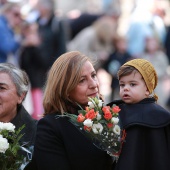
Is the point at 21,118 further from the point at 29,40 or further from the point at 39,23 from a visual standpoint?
the point at 39,23

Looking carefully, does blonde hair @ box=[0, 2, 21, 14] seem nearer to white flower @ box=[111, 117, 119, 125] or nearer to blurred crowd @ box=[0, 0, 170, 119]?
blurred crowd @ box=[0, 0, 170, 119]

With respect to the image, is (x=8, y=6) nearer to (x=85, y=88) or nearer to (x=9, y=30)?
(x=9, y=30)

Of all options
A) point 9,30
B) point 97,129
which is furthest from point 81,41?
point 97,129

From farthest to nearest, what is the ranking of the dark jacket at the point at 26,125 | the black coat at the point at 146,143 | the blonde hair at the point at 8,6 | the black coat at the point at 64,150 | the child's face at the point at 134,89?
the blonde hair at the point at 8,6, the dark jacket at the point at 26,125, the black coat at the point at 64,150, the child's face at the point at 134,89, the black coat at the point at 146,143

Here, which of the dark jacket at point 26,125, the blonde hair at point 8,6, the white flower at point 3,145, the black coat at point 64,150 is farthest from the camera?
the blonde hair at point 8,6

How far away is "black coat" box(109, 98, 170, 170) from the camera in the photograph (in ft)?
17.3

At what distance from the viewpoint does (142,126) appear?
5297mm

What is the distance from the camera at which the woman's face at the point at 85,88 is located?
5723mm

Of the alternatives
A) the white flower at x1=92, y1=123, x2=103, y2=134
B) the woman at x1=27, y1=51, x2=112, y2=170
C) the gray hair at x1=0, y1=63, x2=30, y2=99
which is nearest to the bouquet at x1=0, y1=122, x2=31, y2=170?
the woman at x1=27, y1=51, x2=112, y2=170

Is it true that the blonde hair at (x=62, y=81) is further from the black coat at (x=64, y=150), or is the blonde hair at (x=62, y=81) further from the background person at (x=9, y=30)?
the background person at (x=9, y=30)

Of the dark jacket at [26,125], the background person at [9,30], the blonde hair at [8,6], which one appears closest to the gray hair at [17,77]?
the dark jacket at [26,125]

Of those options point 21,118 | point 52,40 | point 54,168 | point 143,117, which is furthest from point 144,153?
point 52,40

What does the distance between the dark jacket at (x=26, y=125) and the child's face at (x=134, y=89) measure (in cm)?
105

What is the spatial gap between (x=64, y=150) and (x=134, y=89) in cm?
72
